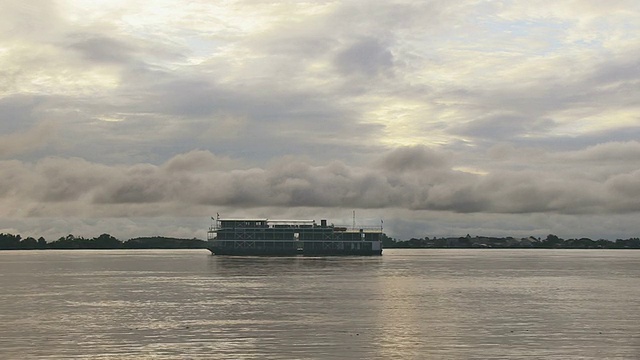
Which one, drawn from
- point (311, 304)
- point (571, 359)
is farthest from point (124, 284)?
point (571, 359)

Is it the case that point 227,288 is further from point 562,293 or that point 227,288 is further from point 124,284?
point 562,293

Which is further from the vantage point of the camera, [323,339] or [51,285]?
[51,285]

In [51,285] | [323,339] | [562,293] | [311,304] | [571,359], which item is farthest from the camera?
[51,285]

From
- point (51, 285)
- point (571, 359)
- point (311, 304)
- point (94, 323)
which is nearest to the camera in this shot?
point (571, 359)

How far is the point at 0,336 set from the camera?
168 ft

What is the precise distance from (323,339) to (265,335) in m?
4.73

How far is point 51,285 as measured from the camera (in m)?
110

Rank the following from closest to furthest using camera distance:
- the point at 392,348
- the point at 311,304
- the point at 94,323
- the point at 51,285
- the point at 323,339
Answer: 1. the point at 392,348
2. the point at 323,339
3. the point at 94,323
4. the point at 311,304
5. the point at 51,285

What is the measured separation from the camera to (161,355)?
4300cm

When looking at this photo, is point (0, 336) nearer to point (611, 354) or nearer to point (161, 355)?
point (161, 355)

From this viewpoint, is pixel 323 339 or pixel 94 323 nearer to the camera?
pixel 323 339

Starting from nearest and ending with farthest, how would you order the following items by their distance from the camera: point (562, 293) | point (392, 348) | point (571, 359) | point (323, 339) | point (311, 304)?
point (571, 359) → point (392, 348) → point (323, 339) → point (311, 304) → point (562, 293)

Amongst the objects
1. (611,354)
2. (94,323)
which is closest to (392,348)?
(611,354)

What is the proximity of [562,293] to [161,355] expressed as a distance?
65.6 m
